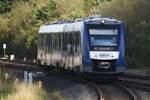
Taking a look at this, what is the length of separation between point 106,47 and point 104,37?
1.86 feet

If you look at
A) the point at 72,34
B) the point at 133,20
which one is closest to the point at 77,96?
the point at 72,34

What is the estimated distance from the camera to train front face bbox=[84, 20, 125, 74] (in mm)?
30828

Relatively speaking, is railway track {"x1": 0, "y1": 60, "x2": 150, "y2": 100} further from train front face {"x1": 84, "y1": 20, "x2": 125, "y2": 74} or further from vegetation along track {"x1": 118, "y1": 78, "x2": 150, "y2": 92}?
train front face {"x1": 84, "y1": 20, "x2": 125, "y2": 74}

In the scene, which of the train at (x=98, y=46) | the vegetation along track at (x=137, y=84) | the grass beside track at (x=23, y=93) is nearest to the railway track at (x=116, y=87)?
the vegetation along track at (x=137, y=84)

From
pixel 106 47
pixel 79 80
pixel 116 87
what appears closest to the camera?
pixel 116 87

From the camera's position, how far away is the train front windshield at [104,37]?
31.3 m

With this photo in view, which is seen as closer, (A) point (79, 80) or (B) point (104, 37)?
(B) point (104, 37)

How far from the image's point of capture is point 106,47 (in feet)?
102

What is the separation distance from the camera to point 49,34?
3966 cm

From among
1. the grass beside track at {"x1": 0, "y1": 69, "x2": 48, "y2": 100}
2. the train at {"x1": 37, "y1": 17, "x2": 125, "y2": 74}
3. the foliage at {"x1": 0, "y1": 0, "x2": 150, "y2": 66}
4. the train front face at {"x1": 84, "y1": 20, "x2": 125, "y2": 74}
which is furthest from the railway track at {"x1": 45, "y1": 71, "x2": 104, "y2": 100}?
the foliage at {"x1": 0, "y1": 0, "x2": 150, "y2": 66}

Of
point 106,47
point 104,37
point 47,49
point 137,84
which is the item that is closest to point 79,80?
point 106,47

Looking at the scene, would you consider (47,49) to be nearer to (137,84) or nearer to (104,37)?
(104,37)

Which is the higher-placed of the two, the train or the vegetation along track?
the train

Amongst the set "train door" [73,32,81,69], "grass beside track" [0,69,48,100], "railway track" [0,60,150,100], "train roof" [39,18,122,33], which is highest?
"train roof" [39,18,122,33]
